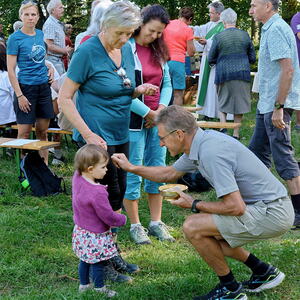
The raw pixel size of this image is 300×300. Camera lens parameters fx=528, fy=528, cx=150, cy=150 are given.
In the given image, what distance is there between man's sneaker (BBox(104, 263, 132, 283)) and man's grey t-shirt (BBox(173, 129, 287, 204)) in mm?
960

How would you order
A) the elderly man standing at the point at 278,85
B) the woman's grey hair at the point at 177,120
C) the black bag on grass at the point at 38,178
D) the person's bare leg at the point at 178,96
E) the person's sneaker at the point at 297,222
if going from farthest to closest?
the person's bare leg at the point at 178,96 → the black bag on grass at the point at 38,178 → the person's sneaker at the point at 297,222 → the elderly man standing at the point at 278,85 → the woman's grey hair at the point at 177,120

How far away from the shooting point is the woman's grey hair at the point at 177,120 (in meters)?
2.98

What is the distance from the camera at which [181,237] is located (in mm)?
4469

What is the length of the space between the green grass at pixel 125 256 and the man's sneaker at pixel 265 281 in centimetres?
5

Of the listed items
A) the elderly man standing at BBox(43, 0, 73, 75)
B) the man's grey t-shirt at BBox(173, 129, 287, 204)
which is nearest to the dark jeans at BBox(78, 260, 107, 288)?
the man's grey t-shirt at BBox(173, 129, 287, 204)

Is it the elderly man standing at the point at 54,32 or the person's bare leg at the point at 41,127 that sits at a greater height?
the elderly man standing at the point at 54,32

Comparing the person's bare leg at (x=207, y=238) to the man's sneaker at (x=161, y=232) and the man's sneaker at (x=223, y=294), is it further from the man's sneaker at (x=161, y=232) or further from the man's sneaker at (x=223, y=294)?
the man's sneaker at (x=161, y=232)

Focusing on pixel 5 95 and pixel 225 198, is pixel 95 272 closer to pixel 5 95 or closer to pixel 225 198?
pixel 225 198

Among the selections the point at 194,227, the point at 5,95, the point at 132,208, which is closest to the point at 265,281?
the point at 194,227

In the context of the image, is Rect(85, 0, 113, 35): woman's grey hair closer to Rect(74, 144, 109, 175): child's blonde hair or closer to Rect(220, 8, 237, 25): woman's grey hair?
Rect(74, 144, 109, 175): child's blonde hair

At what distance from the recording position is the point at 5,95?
7250 millimetres

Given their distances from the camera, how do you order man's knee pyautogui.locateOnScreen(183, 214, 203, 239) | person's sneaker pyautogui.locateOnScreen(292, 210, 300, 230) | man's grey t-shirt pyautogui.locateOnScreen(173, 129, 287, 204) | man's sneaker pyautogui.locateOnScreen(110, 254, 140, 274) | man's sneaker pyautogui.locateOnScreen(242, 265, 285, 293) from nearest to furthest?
Result: man's grey t-shirt pyautogui.locateOnScreen(173, 129, 287, 204), man's knee pyautogui.locateOnScreen(183, 214, 203, 239), man's sneaker pyautogui.locateOnScreen(242, 265, 285, 293), man's sneaker pyautogui.locateOnScreen(110, 254, 140, 274), person's sneaker pyautogui.locateOnScreen(292, 210, 300, 230)

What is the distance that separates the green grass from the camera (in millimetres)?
3365

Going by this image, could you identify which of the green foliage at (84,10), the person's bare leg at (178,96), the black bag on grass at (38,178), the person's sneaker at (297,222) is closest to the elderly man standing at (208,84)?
the person's bare leg at (178,96)
